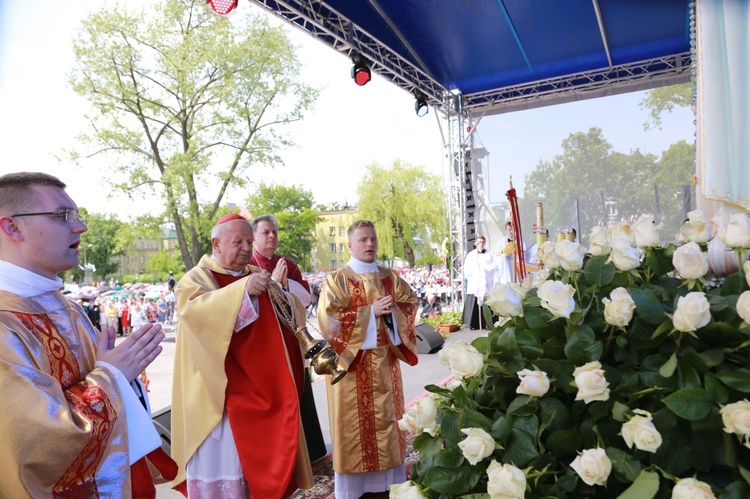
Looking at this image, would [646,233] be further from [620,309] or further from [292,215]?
[292,215]

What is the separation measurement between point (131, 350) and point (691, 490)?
5.41ft

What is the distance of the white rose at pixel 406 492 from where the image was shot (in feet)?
3.60

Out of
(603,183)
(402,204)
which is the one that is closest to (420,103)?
(603,183)

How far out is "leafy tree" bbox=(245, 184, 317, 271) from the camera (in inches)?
1649

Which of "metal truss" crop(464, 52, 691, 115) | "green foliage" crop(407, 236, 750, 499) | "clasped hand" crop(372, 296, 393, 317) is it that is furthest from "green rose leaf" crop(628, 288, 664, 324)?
"metal truss" crop(464, 52, 691, 115)

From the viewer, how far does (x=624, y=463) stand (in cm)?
96

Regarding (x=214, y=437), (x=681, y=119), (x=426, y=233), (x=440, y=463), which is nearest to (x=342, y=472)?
(x=214, y=437)

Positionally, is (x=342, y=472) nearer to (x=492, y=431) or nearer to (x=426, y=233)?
(x=492, y=431)

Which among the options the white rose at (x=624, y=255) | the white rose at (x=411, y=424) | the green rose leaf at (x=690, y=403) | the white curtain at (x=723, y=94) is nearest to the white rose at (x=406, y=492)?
the white rose at (x=411, y=424)

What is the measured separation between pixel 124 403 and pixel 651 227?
1.64 meters

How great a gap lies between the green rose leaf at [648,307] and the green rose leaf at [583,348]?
3.7 inches

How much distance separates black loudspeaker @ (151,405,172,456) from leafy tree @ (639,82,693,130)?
10163 millimetres

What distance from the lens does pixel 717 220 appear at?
1416mm

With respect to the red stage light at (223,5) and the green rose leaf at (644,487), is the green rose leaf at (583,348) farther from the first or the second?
the red stage light at (223,5)
